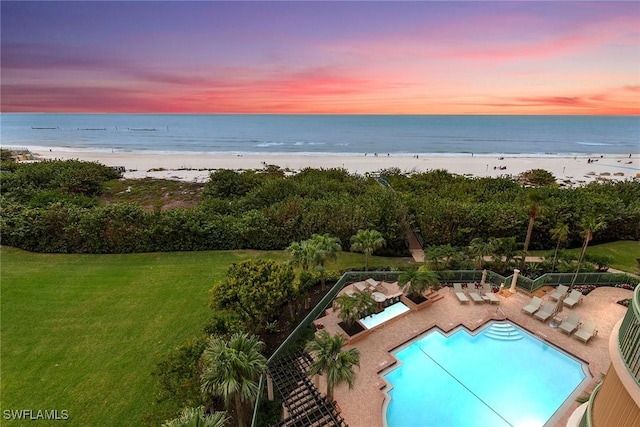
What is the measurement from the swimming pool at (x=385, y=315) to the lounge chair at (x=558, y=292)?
856 centimetres

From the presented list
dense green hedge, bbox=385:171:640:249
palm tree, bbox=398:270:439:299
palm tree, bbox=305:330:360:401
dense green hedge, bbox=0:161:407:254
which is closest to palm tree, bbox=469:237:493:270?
dense green hedge, bbox=385:171:640:249

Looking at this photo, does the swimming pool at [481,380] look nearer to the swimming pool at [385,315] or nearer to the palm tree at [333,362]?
the swimming pool at [385,315]

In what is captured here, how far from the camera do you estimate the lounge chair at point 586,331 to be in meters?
14.9

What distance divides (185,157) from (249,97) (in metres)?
74.1

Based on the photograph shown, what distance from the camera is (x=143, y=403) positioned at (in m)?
12.9

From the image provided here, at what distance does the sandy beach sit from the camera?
60306 millimetres

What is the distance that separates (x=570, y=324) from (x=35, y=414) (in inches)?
977

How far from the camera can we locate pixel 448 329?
632 inches

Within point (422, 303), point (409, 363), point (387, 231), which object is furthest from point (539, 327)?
point (387, 231)

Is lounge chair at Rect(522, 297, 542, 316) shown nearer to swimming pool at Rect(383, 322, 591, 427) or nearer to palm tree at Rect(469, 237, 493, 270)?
swimming pool at Rect(383, 322, 591, 427)

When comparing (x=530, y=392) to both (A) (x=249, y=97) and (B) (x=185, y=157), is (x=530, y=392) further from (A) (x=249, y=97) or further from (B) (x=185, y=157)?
(A) (x=249, y=97)

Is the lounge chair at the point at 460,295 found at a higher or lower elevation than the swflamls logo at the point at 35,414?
higher

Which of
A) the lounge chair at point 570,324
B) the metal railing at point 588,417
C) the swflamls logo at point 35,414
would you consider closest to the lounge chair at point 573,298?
the lounge chair at point 570,324

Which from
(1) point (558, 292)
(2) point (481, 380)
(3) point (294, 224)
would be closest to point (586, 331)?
(1) point (558, 292)
